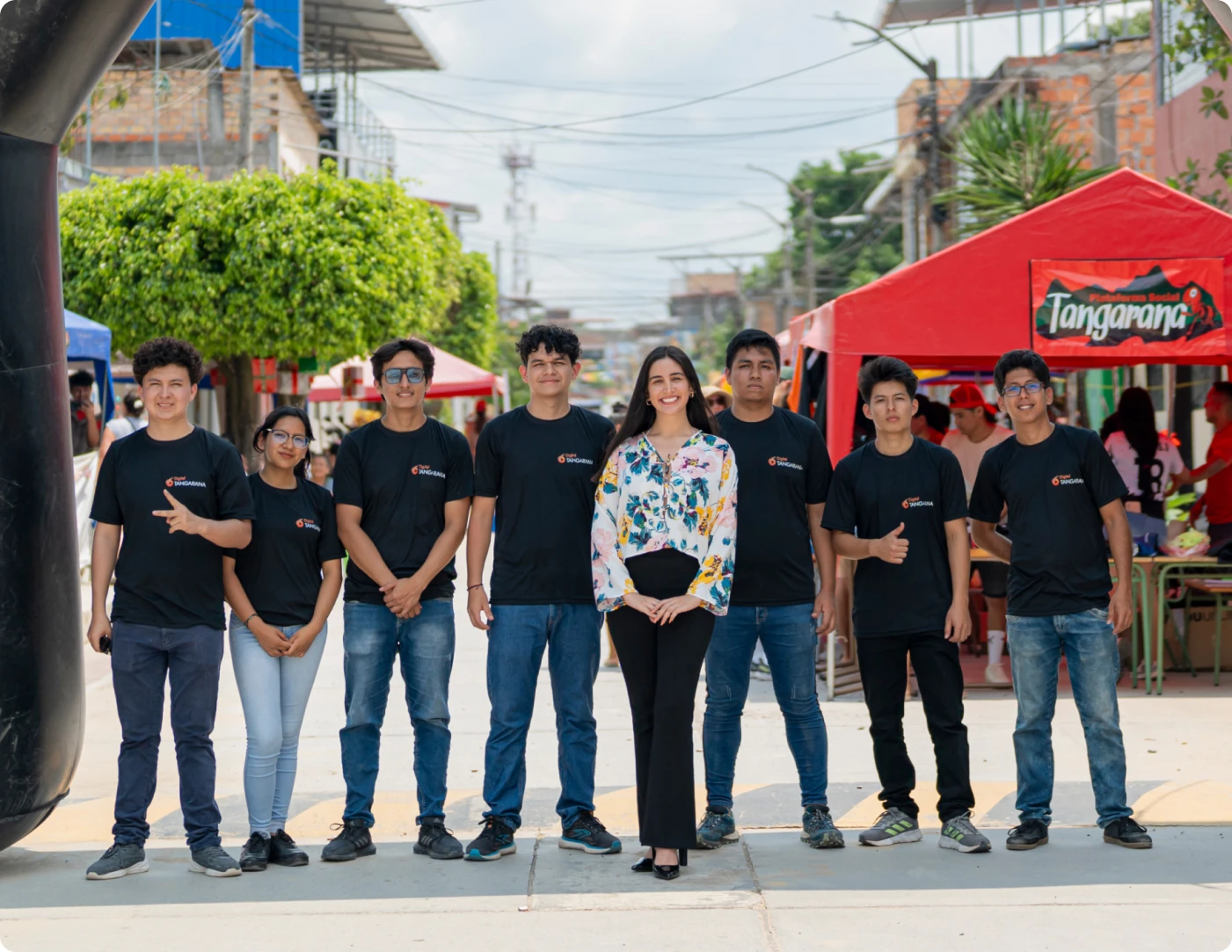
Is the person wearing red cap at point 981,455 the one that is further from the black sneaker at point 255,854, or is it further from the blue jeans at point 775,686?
the black sneaker at point 255,854

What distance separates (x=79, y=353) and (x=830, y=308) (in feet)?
26.0

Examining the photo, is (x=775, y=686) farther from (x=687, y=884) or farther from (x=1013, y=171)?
(x=1013, y=171)

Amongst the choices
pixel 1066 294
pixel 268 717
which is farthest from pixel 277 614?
pixel 1066 294

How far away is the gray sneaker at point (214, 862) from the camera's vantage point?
5.11m

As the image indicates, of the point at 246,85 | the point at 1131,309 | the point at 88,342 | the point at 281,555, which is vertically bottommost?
the point at 281,555

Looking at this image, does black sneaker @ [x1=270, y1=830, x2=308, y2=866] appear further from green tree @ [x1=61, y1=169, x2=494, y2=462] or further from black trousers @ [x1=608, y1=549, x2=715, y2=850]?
green tree @ [x1=61, y1=169, x2=494, y2=462]

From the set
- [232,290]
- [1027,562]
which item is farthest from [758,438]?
[232,290]

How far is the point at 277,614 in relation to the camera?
5.26 meters

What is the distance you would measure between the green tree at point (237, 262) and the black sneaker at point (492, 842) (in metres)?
15.2

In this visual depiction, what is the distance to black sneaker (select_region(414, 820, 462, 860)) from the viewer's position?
5.34m

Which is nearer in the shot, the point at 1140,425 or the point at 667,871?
the point at 667,871

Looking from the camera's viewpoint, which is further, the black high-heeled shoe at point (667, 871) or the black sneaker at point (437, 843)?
the black sneaker at point (437, 843)

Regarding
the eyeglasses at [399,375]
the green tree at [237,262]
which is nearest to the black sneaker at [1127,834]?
the eyeglasses at [399,375]

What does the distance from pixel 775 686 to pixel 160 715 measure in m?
2.34
